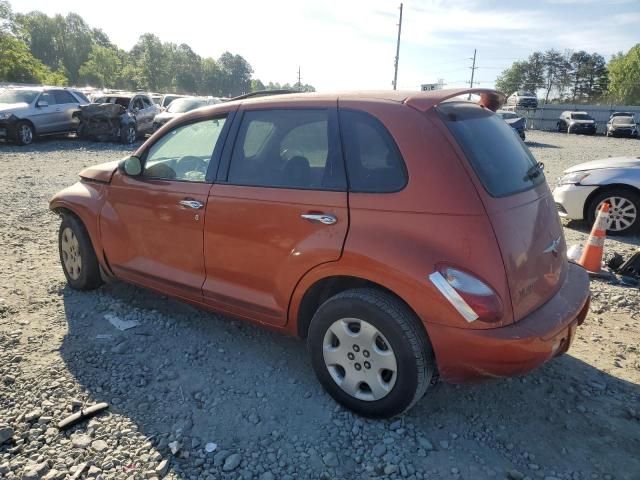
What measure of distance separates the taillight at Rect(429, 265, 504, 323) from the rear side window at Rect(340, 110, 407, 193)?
0.57m

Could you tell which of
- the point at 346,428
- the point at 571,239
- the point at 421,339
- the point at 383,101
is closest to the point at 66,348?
the point at 346,428

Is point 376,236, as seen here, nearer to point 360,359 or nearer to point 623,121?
point 360,359

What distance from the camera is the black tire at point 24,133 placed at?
14539mm

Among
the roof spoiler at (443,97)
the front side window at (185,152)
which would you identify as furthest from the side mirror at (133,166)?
the roof spoiler at (443,97)

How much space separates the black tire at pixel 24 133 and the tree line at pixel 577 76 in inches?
2973

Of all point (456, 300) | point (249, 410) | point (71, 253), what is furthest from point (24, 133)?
point (456, 300)

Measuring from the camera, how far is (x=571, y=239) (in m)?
6.17

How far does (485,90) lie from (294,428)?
2420 millimetres

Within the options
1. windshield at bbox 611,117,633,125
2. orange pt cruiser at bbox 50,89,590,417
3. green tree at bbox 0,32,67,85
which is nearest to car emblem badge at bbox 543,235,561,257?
orange pt cruiser at bbox 50,89,590,417

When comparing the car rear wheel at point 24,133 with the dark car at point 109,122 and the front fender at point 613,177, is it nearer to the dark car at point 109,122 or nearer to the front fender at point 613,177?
the dark car at point 109,122

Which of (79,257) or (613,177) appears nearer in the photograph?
(79,257)

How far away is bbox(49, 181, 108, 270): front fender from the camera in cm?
393

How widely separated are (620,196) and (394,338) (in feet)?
17.2

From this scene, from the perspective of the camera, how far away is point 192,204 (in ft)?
10.7
